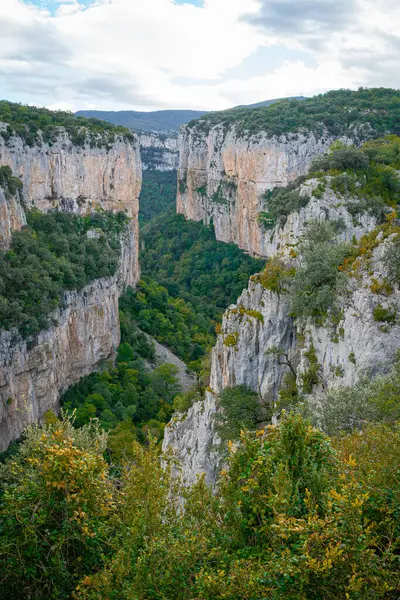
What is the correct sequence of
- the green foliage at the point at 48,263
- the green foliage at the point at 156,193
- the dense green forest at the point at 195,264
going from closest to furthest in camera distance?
the green foliage at the point at 48,263 < the dense green forest at the point at 195,264 < the green foliage at the point at 156,193

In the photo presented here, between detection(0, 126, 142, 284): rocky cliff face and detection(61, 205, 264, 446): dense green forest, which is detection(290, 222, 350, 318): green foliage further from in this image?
detection(0, 126, 142, 284): rocky cliff face

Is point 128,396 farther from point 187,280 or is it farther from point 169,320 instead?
point 187,280

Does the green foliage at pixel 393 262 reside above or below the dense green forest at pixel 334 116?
below

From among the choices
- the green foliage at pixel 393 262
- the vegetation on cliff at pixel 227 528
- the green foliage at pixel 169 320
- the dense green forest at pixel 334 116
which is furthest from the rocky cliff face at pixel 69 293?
the dense green forest at pixel 334 116

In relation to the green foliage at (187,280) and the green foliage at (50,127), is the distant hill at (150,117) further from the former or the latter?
the green foliage at (50,127)

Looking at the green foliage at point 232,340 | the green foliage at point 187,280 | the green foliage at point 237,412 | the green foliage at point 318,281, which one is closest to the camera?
Result: the green foliage at point 318,281

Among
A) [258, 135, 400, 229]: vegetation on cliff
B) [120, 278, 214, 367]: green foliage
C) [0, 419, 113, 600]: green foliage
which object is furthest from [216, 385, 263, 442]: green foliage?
[120, 278, 214, 367]: green foliage

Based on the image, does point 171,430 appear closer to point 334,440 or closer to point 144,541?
point 334,440

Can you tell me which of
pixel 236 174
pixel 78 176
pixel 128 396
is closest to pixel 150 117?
pixel 236 174
